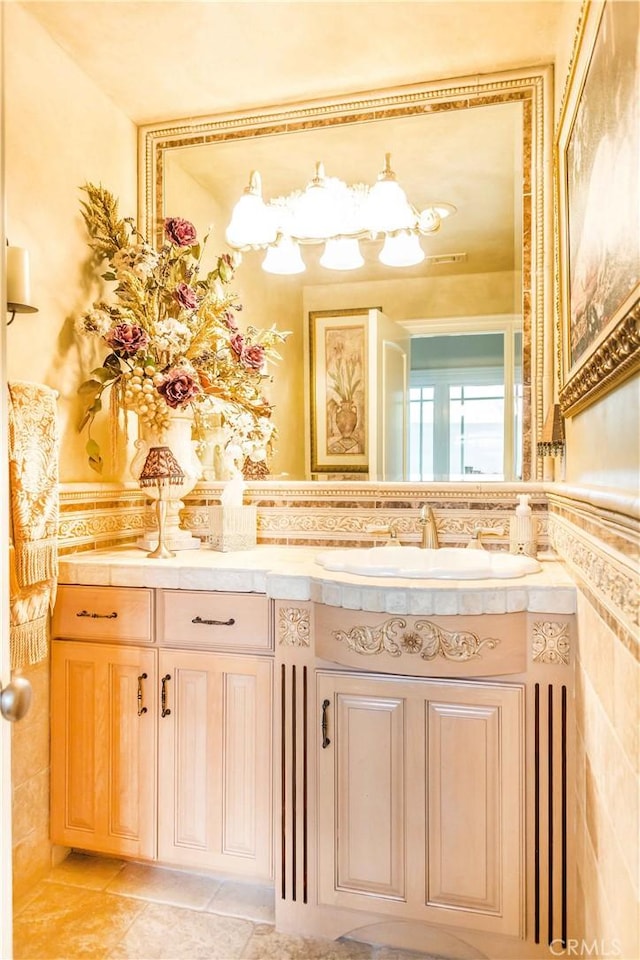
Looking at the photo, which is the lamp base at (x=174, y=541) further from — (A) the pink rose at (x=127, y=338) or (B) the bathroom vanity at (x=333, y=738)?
(A) the pink rose at (x=127, y=338)

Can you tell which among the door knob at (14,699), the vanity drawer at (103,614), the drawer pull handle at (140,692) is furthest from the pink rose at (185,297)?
the door knob at (14,699)

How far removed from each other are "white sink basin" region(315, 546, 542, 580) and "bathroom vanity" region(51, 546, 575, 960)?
3cm

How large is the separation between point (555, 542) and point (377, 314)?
0.94 meters

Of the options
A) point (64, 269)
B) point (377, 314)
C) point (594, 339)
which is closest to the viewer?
point (594, 339)

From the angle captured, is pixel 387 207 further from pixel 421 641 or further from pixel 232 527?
pixel 421 641

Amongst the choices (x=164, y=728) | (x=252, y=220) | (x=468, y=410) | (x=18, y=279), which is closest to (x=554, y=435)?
(x=468, y=410)

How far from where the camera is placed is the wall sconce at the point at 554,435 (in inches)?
70.1

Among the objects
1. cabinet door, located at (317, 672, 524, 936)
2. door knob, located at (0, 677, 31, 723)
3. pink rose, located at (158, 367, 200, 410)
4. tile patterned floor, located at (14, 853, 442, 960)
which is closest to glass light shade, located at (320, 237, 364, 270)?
pink rose, located at (158, 367, 200, 410)

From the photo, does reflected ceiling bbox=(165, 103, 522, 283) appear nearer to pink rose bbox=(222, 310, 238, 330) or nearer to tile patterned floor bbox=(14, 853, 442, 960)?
pink rose bbox=(222, 310, 238, 330)

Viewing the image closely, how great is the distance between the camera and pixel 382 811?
1418 millimetres

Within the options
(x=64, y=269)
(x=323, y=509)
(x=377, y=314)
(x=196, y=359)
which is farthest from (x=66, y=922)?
(x=377, y=314)

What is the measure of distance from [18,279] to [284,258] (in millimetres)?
904

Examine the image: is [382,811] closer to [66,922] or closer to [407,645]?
[407,645]

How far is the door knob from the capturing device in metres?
0.75
